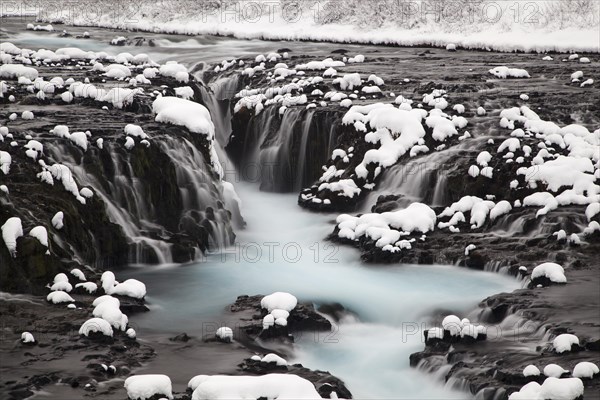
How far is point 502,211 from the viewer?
52.8 feet

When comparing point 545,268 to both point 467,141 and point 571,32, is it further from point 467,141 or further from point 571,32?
point 571,32

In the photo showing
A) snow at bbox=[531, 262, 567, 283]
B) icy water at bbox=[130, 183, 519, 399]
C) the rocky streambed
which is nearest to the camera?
the rocky streambed

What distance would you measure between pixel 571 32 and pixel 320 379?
82.4 ft

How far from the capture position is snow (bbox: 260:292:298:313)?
1206 centimetres

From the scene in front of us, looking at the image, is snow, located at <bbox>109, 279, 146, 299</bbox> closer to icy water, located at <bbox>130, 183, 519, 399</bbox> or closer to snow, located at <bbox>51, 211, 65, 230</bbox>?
icy water, located at <bbox>130, 183, 519, 399</bbox>

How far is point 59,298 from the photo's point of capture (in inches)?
457

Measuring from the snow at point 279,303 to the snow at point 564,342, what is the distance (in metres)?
3.49

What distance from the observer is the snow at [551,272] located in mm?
13180

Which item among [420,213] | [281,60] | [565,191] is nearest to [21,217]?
[420,213]

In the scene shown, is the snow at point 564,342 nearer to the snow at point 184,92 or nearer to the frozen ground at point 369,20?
the snow at point 184,92

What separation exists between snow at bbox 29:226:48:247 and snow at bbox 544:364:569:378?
6882mm

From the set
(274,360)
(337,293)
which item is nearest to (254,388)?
(274,360)

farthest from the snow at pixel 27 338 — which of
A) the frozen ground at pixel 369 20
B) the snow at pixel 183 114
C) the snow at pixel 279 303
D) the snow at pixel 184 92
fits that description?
the frozen ground at pixel 369 20

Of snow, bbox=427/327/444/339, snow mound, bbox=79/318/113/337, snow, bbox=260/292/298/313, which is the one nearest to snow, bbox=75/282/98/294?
snow mound, bbox=79/318/113/337
